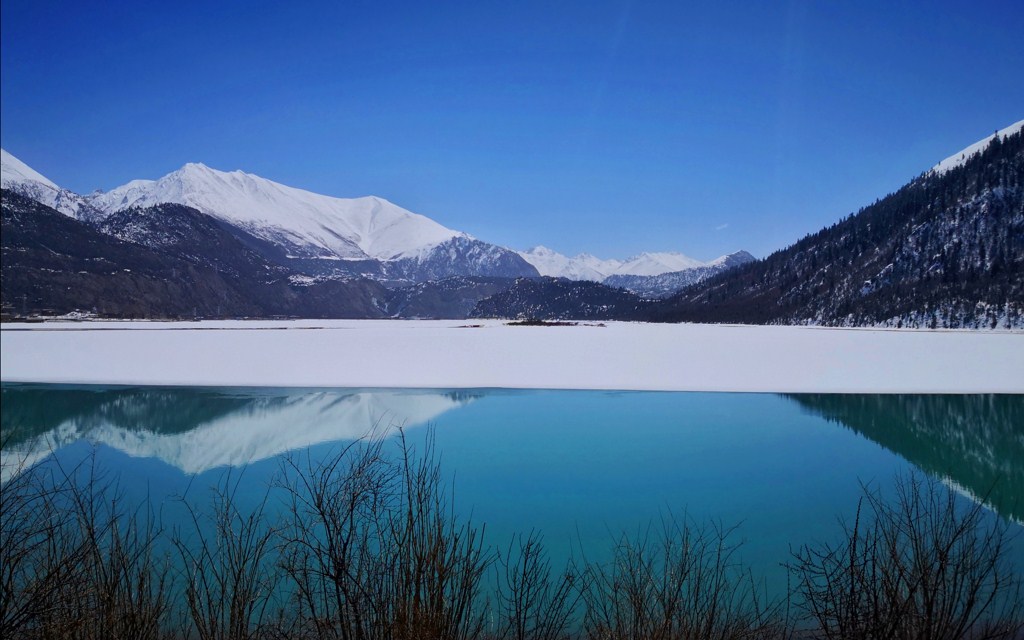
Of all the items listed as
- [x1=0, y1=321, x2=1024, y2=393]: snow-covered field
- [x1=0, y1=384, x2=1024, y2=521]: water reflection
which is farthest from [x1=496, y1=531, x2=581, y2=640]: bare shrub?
[x1=0, y1=321, x2=1024, y2=393]: snow-covered field

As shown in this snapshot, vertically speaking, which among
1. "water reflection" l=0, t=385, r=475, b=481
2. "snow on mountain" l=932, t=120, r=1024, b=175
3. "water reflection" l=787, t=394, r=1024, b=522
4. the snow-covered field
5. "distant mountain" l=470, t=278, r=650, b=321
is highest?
"snow on mountain" l=932, t=120, r=1024, b=175

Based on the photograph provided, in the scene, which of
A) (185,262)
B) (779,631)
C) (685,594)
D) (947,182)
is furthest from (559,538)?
(185,262)

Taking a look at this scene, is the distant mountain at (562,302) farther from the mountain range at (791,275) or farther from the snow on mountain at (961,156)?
the snow on mountain at (961,156)

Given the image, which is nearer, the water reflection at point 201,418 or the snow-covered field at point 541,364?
the water reflection at point 201,418

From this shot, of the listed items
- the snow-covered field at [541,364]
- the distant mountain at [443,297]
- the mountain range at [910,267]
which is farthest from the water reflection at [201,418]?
the distant mountain at [443,297]

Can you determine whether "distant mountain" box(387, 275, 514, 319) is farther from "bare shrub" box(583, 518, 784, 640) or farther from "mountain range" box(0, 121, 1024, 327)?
"bare shrub" box(583, 518, 784, 640)

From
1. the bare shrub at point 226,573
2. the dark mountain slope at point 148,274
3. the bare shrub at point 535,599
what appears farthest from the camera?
the dark mountain slope at point 148,274

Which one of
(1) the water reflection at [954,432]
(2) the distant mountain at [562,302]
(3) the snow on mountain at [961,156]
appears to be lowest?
(1) the water reflection at [954,432]

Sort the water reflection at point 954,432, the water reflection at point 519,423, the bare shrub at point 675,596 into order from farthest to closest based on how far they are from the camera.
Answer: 1. the water reflection at point 519,423
2. the water reflection at point 954,432
3. the bare shrub at point 675,596
